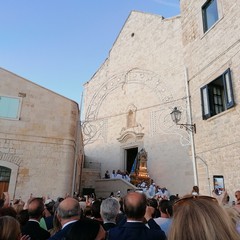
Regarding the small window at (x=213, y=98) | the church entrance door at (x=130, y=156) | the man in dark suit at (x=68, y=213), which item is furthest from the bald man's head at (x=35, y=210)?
the church entrance door at (x=130, y=156)

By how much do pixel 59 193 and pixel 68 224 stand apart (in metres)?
7.60

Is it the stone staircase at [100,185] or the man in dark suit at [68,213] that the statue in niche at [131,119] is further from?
the man in dark suit at [68,213]

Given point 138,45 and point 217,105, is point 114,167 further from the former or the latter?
point 217,105

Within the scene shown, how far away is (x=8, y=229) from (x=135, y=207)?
3.50 ft

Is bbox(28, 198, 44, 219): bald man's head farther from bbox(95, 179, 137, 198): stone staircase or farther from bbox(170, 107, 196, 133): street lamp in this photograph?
bbox(95, 179, 137, 198): stone staircase

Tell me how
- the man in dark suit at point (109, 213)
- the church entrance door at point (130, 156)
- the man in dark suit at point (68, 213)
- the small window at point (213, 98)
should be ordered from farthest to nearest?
the church entrance door at point (130, 156), the small window at point (213, 98), the man in dark suit at point (109, 213), the man in dark suit at point (68, 213)

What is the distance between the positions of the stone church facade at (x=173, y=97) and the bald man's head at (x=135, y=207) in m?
5.43

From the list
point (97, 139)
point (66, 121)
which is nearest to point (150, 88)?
point (97, 139)

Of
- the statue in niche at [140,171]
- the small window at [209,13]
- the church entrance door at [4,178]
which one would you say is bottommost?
the church entrance door at [4,178]

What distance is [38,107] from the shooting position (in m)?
10.2

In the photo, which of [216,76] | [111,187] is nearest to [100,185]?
[111,187]

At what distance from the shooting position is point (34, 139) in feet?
32.0

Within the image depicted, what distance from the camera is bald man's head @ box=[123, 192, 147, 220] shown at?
7.14 feet

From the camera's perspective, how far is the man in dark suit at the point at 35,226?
8.35 feet
